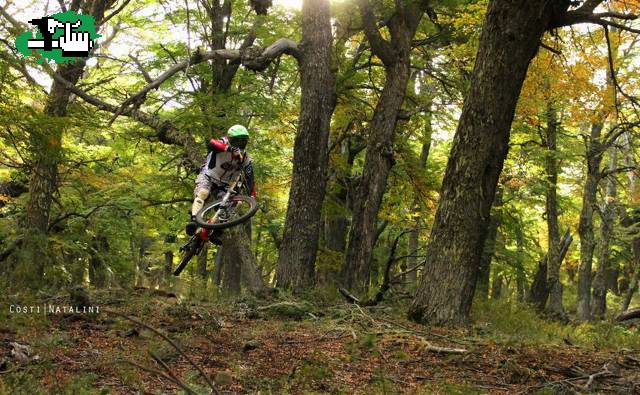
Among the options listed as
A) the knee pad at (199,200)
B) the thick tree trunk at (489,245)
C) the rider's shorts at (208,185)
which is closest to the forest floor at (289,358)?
the knee pad at (199,200)

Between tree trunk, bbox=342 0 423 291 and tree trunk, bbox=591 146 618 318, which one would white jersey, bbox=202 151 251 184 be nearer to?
tree trunk, bbox=342 0 423 291

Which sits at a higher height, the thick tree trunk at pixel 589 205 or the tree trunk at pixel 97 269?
the thick tree trunk at pixel 589 205

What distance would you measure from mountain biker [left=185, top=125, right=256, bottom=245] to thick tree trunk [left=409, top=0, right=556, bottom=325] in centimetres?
336

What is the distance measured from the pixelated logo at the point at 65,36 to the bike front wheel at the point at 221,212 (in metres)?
4.28

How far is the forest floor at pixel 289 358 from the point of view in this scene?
4.76 meters

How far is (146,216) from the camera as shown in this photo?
645 inches

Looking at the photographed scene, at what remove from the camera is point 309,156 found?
436 inches

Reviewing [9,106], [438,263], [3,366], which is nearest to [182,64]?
[9,106]

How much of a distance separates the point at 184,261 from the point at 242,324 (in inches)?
75.9

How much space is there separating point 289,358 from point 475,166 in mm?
3907

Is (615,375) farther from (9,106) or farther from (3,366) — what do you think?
(9,106)

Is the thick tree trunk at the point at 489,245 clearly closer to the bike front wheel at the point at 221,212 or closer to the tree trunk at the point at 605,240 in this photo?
the tree trunk at the point at 605,240

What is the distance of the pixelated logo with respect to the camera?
10.9 m

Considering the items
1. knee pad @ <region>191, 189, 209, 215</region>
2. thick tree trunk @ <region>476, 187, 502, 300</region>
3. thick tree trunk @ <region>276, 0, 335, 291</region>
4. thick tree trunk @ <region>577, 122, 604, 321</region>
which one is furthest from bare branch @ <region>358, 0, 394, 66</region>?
thick tree trunk @ <region>577, 122, 604, 321</region>
